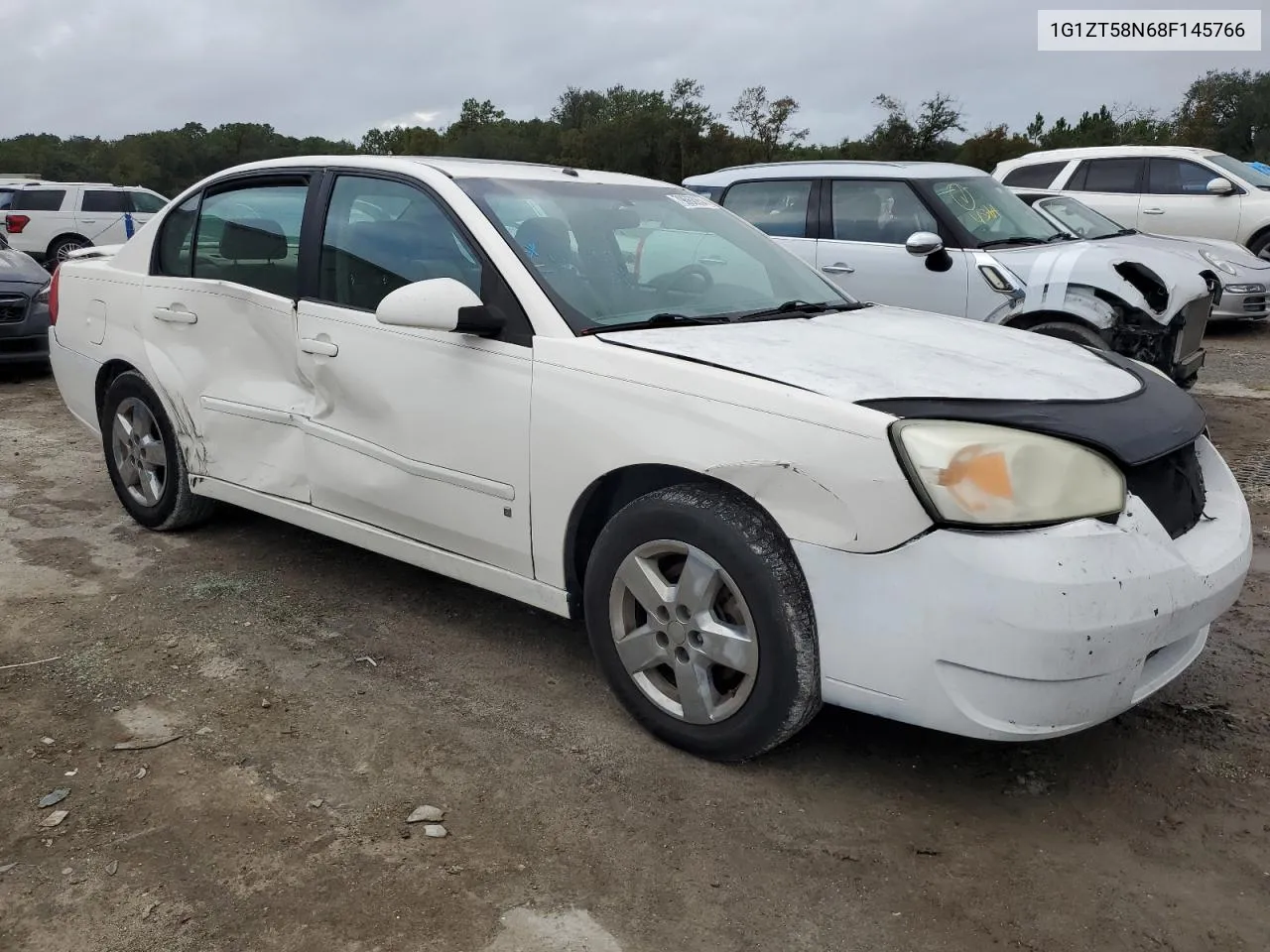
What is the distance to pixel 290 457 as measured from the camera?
4070 millimetres

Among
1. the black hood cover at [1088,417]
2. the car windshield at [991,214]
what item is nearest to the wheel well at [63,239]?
the car windshield at [991,214]

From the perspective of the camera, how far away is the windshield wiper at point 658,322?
10.7ft

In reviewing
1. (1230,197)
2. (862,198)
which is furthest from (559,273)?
(1230,197)

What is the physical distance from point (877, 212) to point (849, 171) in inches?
18.6

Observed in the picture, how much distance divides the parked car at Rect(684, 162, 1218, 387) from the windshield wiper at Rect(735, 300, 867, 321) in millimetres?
2838

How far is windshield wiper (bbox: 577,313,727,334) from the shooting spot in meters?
3.25

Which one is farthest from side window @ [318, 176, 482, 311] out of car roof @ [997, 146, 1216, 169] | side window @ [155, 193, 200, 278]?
car roof @ [997, 146, 1216, 169]

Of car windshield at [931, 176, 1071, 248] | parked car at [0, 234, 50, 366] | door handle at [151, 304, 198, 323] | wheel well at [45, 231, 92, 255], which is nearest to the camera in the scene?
door handle at [151, 304, 198, 323]

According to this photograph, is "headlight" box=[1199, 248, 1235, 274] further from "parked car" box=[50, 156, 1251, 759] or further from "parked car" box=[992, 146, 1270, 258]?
"parked car" box=[50, 156, 1251, 759]

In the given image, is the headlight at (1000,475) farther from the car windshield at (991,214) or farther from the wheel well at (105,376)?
the car windshield at (991,214)

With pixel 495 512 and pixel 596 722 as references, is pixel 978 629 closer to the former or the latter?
pixel 596 722

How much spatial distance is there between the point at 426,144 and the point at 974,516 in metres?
51.8

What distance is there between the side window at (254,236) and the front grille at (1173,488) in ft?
9.37

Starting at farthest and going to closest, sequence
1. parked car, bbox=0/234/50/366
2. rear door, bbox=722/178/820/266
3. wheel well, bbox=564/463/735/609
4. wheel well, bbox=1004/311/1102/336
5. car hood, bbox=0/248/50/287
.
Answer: car hood, bbox=0/248/50/287 < parked car, bbox=0/234/50/366 < rear door, bbox=722/178/820/266 < wheel well, bbox=1004/311/1102/336 < wheel well, bbox=564/463/735/609
